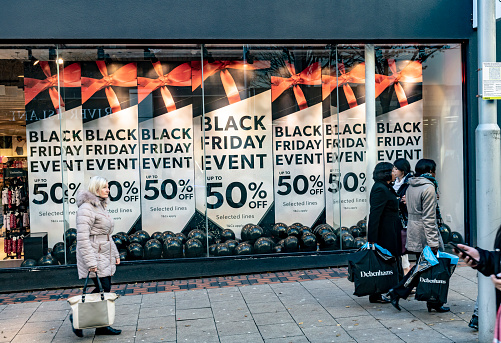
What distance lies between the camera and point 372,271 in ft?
20.3

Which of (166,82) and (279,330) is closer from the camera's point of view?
(279,330)

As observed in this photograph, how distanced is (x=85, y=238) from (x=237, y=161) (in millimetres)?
4155

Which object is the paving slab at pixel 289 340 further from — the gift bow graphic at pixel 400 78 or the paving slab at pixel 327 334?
the gift bow graphic at pixel 400 78

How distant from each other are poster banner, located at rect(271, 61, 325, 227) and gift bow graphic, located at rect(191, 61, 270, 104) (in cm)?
64

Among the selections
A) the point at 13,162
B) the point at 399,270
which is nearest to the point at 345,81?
the point at 399,270

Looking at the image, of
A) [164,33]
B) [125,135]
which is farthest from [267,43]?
[125,135]

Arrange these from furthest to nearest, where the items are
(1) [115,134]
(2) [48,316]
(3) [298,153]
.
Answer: (3) [298,153]
(1) [115,134]
(2) [48,316]

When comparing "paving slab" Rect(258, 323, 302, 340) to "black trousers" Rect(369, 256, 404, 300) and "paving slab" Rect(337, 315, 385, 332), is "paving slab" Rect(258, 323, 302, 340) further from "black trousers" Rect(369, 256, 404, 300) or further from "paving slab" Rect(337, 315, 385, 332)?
"black trousers" Rect(369, 256, 404, 300)

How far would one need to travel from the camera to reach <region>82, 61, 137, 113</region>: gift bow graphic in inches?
353

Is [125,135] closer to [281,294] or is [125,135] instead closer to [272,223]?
[272,223]

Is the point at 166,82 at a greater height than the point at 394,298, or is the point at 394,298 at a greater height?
the point at 166,82

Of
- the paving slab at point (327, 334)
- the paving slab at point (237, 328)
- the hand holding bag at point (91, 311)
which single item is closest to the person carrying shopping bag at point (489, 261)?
the paving slab at point (327, 334)

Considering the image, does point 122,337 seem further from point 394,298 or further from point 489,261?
point 489,261

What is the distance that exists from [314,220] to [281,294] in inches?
106
